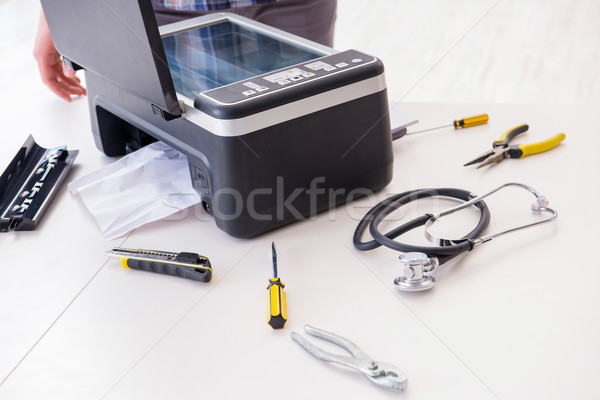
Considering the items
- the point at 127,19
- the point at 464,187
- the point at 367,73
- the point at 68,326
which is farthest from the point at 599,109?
the point at 68,326

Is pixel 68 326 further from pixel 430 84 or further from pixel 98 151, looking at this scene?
pixel 430 84

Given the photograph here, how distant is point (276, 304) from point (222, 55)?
0.45m

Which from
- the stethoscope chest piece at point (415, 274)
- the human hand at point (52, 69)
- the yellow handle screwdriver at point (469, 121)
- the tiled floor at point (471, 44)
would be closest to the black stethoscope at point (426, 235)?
the stethoscope chest piece at point (415, 274)

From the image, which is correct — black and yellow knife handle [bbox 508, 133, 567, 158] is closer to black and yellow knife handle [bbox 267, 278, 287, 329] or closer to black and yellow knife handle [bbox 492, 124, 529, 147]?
black and yellow knife handle [bbox 492, 124, 529, 147]

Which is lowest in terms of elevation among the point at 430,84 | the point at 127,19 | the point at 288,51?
the point at 430,84

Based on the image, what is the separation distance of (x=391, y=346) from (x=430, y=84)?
204 cm

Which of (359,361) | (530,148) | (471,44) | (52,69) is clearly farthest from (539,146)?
(471,44)

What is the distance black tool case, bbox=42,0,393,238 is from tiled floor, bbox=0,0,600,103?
3.64 ft

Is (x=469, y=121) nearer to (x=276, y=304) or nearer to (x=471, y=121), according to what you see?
(x=471, y=121)

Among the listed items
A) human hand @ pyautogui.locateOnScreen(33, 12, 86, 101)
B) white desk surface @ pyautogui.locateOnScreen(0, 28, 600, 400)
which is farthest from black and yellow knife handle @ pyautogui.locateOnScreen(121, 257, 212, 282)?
human hand @ pyautogui.locateOnScreen(33, 12, 86, 101)

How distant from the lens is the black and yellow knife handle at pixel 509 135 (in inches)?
36.9

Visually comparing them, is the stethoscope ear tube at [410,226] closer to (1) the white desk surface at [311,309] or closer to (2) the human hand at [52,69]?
(1) the white desk surface at [311,309]

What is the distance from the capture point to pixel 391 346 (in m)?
0.62

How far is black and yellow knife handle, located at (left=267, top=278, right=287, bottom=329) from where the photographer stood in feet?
2.14
